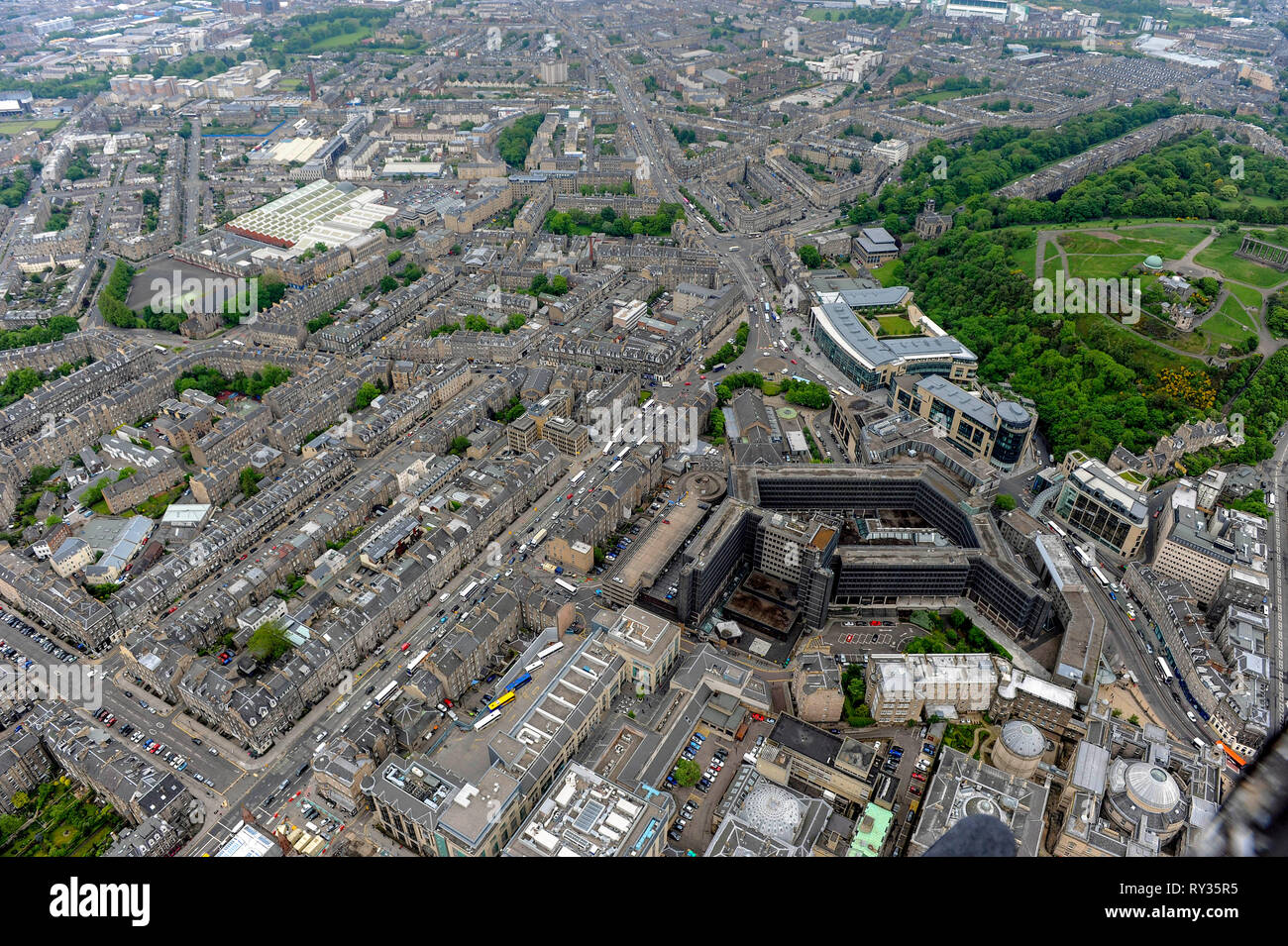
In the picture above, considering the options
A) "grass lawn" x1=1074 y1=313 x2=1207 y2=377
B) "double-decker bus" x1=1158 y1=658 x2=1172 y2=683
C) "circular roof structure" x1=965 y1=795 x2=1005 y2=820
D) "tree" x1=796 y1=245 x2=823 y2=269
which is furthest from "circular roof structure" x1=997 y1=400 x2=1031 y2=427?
"tree" x1=796 y1=245 x2=823 y2=269

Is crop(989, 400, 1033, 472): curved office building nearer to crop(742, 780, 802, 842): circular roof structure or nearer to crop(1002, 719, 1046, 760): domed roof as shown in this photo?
crop(1002, 719, 1046, 760): domed roof

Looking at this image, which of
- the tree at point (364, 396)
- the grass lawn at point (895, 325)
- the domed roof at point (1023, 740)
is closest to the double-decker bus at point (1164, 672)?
the domed roof at point (1023, 740)

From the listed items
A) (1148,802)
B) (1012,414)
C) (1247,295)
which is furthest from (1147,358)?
(1148,802)

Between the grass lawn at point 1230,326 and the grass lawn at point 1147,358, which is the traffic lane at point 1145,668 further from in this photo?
the grass lawn at point 1230,326

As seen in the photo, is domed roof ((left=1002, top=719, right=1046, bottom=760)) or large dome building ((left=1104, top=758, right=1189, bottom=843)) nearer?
large dome building ((left=1104, top=758, right=1189, bottom=843))

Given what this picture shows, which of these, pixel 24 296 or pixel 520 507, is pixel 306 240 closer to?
pixel 24 296
